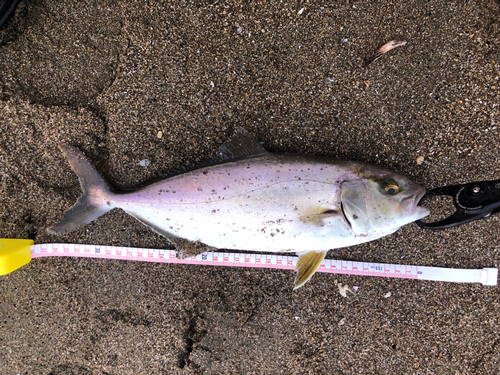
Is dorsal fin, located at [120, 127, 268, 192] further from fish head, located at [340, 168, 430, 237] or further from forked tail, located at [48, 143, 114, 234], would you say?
fish head, located at [340, 168, 430, 237]

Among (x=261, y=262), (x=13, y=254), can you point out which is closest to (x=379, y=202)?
(x=261, y=262)

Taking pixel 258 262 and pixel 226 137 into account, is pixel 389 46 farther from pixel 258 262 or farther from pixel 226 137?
pixel 258 262

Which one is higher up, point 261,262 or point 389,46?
point 389,46

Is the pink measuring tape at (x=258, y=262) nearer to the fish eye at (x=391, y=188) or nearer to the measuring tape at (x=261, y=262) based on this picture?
the measuring tape at (x=261, y=262)

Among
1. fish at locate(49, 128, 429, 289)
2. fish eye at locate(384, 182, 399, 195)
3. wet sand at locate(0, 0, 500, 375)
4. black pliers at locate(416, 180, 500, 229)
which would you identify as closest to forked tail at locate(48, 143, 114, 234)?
fish at locate(49, 128, 429, 289)

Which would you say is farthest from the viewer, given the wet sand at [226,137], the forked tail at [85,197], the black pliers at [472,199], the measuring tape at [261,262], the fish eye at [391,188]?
the measuring tape at [261,262]

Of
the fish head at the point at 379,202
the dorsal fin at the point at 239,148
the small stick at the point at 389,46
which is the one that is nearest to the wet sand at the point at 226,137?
the small stick at the point at 389,46
